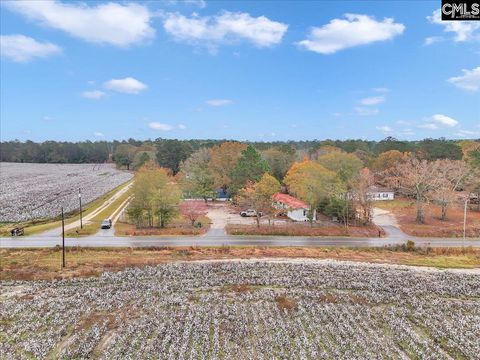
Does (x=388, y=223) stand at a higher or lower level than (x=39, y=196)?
lower

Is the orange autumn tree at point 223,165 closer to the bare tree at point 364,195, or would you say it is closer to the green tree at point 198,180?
the green tree at point 198,180

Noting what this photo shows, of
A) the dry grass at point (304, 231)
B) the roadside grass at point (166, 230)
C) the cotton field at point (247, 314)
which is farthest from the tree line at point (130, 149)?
the cotton field at point (247, 314)

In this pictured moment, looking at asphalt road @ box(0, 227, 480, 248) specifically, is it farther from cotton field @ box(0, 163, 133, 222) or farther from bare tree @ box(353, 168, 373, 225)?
cotton field @ box(0, 163, 133, 222)

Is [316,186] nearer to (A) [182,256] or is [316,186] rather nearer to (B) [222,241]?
(B) [222,241]

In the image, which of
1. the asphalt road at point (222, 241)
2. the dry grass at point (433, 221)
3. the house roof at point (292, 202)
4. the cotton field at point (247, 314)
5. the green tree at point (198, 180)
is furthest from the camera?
the green tree at point (198, 180)

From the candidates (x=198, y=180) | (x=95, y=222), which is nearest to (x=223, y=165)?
(x=198, y=180)

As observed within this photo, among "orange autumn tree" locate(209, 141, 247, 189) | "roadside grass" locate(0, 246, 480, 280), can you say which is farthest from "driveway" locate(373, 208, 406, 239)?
"orange autumn tree" locate(209, 141, 247, 189)

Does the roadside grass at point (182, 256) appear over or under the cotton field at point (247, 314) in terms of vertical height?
over
